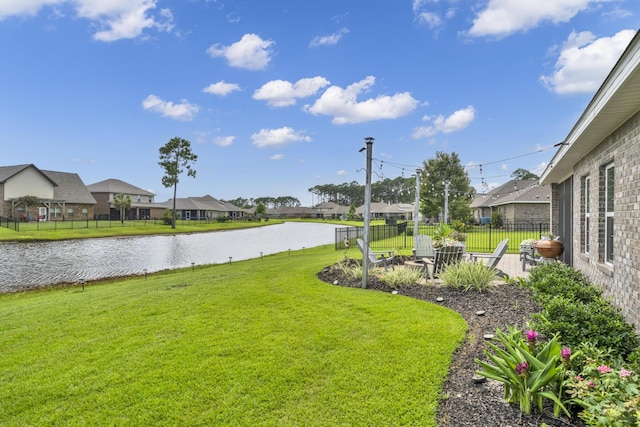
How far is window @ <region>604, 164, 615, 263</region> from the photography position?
17.8 ft

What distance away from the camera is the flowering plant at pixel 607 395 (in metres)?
1.98

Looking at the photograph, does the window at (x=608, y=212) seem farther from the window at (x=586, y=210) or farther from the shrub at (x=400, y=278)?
the shrub at (x=400, y=278)

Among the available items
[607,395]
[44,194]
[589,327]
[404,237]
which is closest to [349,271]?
[589,327]

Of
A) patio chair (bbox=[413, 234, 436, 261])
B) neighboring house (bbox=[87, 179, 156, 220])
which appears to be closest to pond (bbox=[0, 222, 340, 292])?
patio chair (bbox=[413, 234, 436, 261])

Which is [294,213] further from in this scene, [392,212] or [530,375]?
A: [530,375]

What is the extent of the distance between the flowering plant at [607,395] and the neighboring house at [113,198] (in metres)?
57.3

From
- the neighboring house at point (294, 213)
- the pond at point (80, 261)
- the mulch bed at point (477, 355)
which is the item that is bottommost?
the pond at point (80, 261)

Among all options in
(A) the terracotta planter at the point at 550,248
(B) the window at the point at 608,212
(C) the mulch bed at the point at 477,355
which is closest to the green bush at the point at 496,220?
(A) the terracotta planter at the point at 550,248

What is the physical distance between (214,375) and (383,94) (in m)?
17.6

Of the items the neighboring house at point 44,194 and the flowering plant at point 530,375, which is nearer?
the flowering plant at point 530,375

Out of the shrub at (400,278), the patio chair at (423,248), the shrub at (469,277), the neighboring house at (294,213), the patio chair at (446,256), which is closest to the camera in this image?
the shrub at (469,277)

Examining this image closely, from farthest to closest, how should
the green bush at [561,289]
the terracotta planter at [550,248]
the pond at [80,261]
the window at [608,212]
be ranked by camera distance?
1. the pond at [80,261]
2. the terracotta planter at [550,248]
3. the window at [608,212]
4. the green bush at [561,289]

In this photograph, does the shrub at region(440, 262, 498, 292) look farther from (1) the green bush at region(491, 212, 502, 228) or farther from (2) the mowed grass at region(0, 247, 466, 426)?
(1) the green bush at region(491, 212, 502, 228)

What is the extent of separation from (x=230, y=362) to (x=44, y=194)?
163ft
